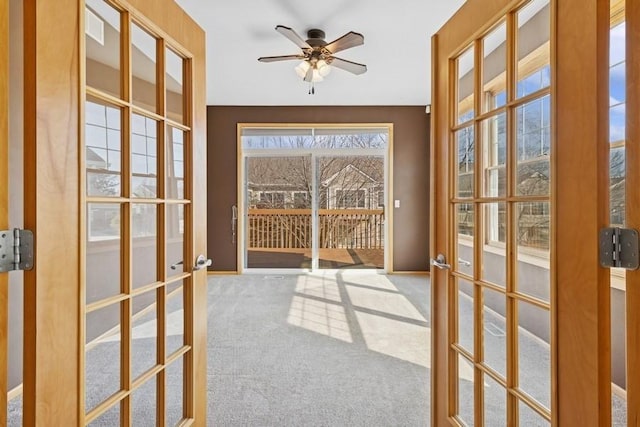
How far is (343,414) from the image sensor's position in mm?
1784

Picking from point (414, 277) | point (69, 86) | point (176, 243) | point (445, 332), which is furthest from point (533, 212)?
point (414, 277)

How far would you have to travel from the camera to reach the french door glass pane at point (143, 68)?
A: 1.21 metres

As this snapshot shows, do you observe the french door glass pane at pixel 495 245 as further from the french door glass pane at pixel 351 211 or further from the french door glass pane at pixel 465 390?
the french door glass pane at pixel 351 211

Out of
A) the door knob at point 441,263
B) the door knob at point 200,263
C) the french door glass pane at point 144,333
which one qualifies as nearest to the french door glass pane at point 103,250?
the french door glass pane at point 144,333

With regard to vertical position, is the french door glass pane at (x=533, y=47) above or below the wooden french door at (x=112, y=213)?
above

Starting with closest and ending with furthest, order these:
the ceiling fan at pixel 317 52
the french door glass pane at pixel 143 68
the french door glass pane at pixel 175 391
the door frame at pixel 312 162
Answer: the french door glass pane at pixel 143 68 → the french door glass pane at pixel 175 391 → the ceiling fan at pixel 317 52 → the door frame at pixel 312 162

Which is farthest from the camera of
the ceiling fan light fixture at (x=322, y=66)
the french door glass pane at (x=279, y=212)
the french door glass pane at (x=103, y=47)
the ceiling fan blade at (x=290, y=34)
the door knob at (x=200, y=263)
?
the french door glass pane at (x=279, y=212)

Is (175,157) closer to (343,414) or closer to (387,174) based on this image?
(343,414)

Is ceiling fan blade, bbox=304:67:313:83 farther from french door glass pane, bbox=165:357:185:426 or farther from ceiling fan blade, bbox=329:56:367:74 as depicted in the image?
french door glass pane, bbox=165:357:185:426

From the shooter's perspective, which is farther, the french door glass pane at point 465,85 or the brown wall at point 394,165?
the brown wall at point 394,165

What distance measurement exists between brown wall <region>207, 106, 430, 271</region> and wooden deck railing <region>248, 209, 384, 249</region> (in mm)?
380

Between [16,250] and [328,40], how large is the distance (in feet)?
9.68

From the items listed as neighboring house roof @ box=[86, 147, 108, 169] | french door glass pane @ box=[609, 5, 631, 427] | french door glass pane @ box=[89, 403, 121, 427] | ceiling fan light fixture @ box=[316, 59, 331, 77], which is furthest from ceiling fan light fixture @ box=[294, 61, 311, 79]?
french door glass pane @ box=[89, 403, 121, 427]

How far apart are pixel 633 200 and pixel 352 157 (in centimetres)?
456
